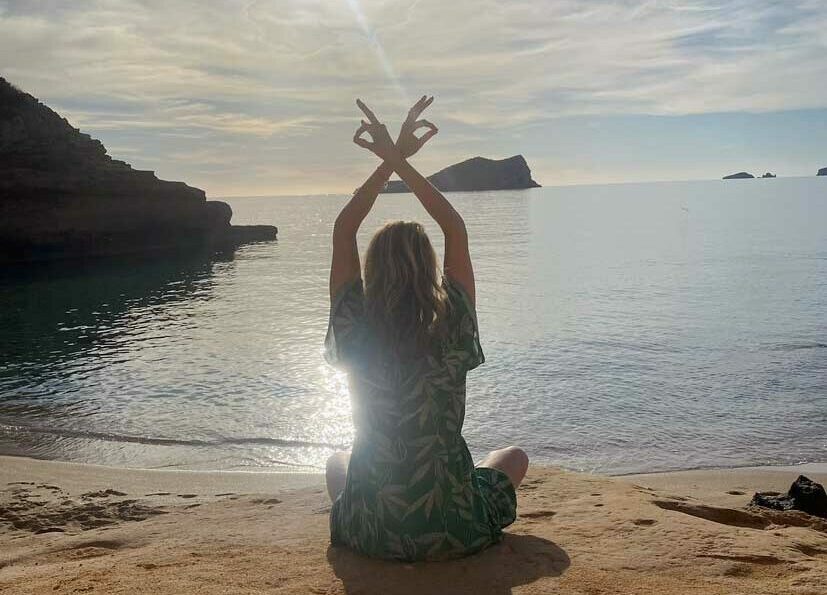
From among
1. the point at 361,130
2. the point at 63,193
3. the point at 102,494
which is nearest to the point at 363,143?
the point at 361,130

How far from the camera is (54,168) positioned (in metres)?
38.0

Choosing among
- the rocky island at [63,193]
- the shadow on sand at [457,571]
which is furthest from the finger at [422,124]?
the rocky island at [63,193]

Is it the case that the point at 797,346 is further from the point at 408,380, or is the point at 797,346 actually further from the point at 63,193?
the point at 63,193

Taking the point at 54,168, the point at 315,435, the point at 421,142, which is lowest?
the point at 315,435

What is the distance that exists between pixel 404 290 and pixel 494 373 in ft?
30.4

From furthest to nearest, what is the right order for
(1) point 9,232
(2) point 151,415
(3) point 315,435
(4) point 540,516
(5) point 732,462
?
(1) point 9,232
(2) point 151,415
(3) point 315,435
(5) point 732,462
(4) point 540,516

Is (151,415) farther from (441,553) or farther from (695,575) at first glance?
(695,575)

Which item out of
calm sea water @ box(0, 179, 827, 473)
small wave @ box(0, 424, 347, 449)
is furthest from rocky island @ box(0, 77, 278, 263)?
small wave @ box(0, 424, 347, 449)

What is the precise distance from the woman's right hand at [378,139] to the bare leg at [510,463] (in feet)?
6.36

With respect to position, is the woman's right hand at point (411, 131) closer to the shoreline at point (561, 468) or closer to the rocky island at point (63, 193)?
the shoreline at point (561, 468)

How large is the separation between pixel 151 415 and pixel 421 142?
7.83 meters

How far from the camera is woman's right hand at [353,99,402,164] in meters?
4.21

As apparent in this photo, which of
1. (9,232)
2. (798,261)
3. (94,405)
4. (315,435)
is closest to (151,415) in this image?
(94,405)

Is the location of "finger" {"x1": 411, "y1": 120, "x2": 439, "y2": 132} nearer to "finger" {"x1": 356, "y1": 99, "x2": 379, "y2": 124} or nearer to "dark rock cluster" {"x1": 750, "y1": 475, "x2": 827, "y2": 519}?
"finger" {"x1": 356, "y1": 99, "x2": 379, "y2": 124}
